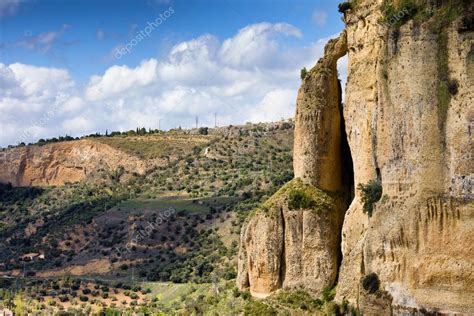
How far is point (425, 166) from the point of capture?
29266mm

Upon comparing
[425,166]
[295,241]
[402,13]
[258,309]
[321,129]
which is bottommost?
[258,309]

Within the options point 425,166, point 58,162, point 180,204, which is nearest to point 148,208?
point 180,204

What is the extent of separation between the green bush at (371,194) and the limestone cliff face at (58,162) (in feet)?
299

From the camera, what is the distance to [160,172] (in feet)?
380

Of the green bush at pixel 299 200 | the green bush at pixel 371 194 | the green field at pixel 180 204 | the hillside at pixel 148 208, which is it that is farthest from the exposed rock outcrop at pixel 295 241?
the green field at pixel 180 204

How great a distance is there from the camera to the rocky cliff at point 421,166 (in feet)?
92.5

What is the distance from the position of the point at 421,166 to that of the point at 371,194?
3.97 m

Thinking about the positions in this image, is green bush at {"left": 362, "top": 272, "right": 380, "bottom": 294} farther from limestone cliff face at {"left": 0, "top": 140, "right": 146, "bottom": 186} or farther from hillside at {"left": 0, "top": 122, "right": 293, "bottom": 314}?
limestone cliff face at {"left": 0, "top": 140, "right": 146, "bottom": 186}

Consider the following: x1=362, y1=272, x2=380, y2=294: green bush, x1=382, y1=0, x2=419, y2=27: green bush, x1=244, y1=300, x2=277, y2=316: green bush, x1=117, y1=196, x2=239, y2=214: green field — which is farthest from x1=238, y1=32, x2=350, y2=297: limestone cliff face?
x1=117, y1=196, x2=239, y2=214: green field

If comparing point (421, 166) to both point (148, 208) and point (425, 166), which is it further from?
point (148, 208)

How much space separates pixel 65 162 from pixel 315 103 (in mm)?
101841

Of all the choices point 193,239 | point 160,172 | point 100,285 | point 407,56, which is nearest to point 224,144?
point 160,172

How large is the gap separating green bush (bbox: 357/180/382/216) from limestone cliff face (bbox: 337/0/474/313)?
0.48m

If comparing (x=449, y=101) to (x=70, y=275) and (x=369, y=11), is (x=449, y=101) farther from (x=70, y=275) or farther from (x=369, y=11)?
(x=70, y=275)
